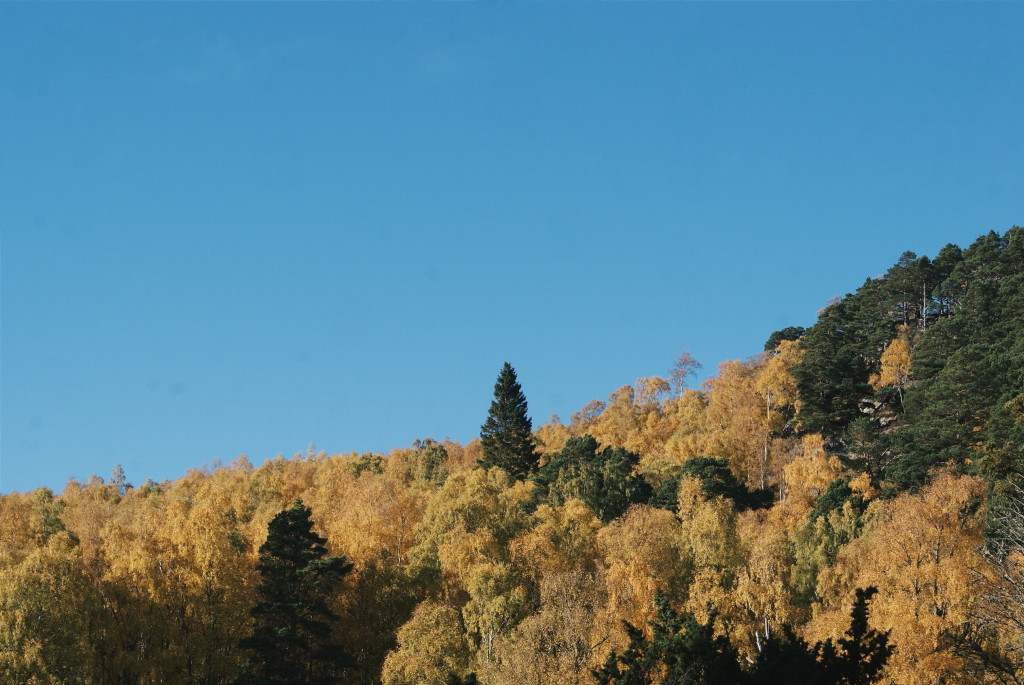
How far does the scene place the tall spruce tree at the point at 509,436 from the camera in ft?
326

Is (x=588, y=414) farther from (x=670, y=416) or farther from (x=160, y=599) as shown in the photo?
(x=160, y=599)

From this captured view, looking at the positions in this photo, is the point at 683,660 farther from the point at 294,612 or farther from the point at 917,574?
the point at 294,612

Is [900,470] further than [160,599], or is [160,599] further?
[900,470]

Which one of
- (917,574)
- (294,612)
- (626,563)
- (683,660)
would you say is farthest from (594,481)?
(683,660)

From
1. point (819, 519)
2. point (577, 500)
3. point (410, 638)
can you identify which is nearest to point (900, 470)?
point (819, 519)

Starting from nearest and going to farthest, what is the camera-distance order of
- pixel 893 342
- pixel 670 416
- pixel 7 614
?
1. pixel 7 614
2. pixel 893 342
3. pixel 670 416

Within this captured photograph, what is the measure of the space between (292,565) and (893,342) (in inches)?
2503

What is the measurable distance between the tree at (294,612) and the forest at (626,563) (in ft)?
0.51

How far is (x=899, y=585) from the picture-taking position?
1993 inches

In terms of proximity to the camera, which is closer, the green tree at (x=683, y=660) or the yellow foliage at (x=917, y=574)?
the green tree at (x=683, y=660)

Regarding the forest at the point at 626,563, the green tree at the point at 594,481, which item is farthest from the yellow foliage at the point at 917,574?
the green tree at the point at 594,481

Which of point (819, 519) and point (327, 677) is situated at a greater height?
point (819, 519)

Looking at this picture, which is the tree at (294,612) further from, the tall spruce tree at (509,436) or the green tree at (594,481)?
the tall spruce tree at (509,436)

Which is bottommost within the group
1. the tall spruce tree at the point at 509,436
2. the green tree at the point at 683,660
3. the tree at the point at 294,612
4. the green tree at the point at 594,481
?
the green tree at the point at 683,660
